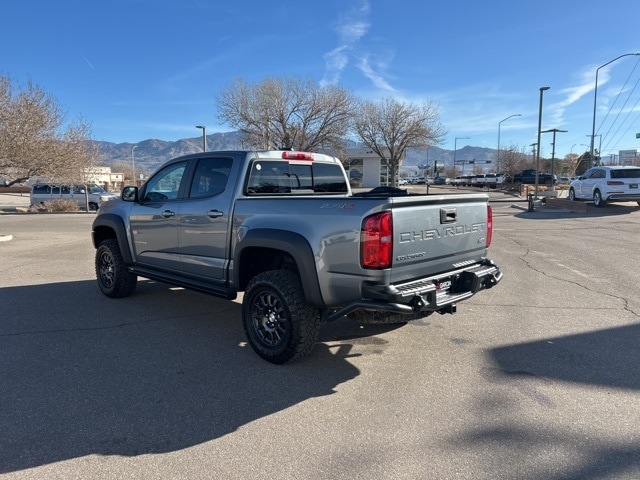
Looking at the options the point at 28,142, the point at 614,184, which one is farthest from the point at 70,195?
the point at 614,184

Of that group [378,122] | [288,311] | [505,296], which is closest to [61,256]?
[288,311]

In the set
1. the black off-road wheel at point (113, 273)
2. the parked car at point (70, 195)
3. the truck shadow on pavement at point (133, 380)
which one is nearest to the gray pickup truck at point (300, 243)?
the truck shadow on pavement at point (133, 380)

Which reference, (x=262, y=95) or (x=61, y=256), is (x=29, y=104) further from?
(x=262, y=95)

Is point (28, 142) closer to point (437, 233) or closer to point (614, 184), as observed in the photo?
point (437, 233)

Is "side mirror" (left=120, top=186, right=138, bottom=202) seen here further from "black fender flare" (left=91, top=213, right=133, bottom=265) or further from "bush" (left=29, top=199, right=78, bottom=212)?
"bush" (left=29, top=199, right=78, bottom=212)

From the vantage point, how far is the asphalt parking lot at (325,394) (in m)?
2.82

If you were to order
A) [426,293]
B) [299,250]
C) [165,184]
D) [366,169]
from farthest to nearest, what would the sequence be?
[366,169], [165,184], [299,250], [426,293]

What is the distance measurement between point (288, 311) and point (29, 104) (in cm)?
1306

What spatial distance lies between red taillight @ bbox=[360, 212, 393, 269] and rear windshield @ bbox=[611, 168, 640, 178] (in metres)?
19.4

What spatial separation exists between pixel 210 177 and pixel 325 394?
2757mm

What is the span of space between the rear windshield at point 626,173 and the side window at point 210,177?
19256 millimetres

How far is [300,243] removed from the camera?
3867mm

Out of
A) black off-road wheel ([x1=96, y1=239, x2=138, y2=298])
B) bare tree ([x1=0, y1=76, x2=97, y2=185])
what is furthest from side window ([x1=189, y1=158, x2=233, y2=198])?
bare tree ([x1=0, y1=76, x2=97, y2=185])

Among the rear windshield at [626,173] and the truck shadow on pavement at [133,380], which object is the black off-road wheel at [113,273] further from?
the rear windshield at [626,173]
